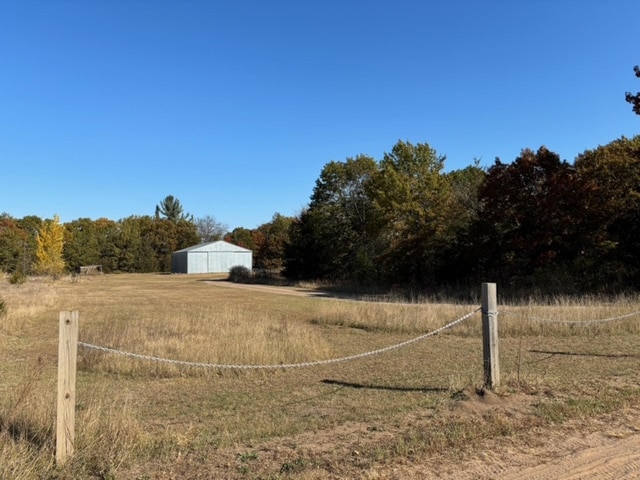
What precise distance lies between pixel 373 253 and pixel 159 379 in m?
35.8

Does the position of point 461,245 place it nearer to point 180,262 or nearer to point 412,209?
point 412,209

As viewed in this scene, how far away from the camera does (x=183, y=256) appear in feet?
251

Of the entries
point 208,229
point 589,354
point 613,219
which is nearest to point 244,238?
point 208,229

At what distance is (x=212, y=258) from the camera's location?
76.6m

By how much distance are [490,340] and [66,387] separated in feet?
16.5

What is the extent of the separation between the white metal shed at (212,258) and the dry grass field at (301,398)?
61.5 meters

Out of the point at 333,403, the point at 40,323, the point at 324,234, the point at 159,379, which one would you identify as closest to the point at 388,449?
the point at 333,403

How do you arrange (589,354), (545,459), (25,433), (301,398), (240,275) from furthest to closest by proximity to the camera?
(240,275) → (589,354) → (301,398) → (25,433) → (545,459)

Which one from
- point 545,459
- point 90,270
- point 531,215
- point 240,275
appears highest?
point 531,215

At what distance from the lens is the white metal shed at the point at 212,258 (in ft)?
246

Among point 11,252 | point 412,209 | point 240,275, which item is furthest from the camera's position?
point 11,252

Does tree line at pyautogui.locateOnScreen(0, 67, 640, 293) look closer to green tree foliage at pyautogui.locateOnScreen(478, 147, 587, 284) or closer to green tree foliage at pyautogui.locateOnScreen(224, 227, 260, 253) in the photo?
green tree foliage at pyautogui.locateOnScreen(478, 147, 587, 284)

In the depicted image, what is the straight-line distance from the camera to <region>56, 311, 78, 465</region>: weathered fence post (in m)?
4.35

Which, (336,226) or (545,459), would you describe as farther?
(336,226)
